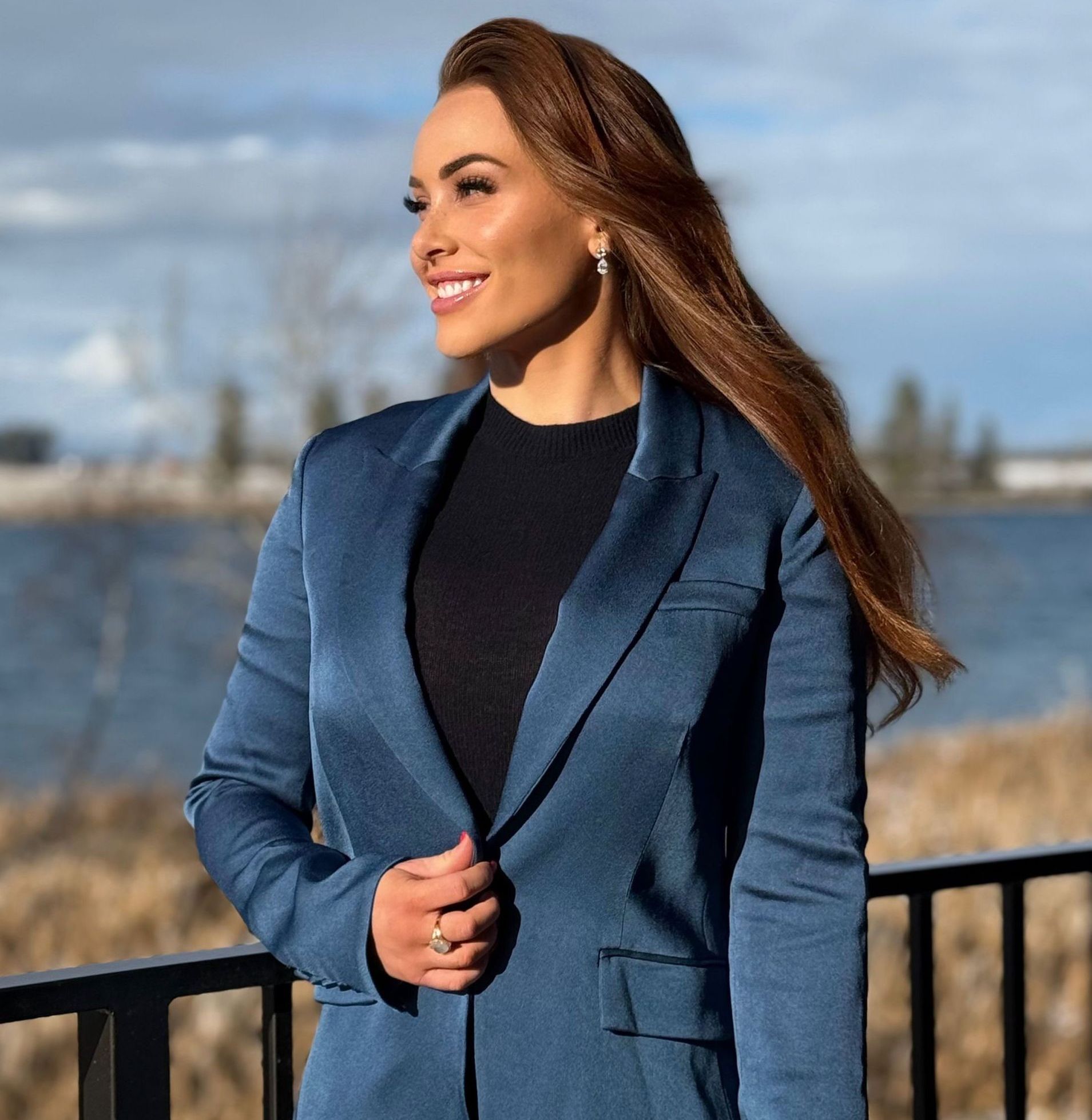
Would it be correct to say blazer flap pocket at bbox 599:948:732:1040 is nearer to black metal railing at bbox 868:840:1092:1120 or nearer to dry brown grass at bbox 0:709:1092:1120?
black metal railing at bbox 868:840:1092:1120

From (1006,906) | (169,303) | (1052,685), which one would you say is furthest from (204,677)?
(1006,906)

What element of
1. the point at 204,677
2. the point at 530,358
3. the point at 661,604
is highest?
the point at 204,677

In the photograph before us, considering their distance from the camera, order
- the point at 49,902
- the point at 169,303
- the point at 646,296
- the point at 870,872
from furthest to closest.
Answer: the point at 169,303, the point at 49,902, the point at 870,872, the point at 646,296

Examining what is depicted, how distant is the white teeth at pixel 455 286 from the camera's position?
5.43ft

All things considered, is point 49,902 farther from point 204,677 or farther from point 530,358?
point 204,677

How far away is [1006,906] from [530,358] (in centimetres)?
99

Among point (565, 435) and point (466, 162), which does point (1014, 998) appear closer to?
point (565, 435)

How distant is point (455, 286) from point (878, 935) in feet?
14.5

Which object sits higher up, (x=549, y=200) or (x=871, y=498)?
(x=549, y=200)

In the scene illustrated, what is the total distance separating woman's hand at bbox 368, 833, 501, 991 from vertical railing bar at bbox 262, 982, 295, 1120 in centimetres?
28

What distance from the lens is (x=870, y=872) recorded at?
1923 mm

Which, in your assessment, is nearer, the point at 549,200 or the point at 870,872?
the point at 549,200

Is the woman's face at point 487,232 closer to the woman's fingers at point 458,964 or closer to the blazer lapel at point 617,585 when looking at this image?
the blazer lapel at point 617,585

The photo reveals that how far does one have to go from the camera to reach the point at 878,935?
5582mm
